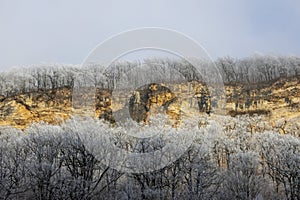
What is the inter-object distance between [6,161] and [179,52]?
1525 cm

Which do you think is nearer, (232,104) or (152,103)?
(152,103)

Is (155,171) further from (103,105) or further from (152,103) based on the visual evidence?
(152,103)

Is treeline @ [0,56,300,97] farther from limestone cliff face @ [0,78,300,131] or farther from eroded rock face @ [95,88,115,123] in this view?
eroded rock face @ [95,88,115,123]

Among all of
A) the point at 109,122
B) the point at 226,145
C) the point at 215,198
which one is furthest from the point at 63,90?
the point at 215,198

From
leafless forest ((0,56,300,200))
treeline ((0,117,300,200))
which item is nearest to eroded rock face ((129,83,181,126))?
leafless forest ((0,56,300,200))

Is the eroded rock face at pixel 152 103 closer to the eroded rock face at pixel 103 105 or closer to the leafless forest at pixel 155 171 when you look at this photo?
the leafless forest at pixel 155 171

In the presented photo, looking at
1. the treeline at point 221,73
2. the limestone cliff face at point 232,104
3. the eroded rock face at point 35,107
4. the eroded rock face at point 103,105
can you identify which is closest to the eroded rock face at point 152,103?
the limestone cliff face at point 232,104

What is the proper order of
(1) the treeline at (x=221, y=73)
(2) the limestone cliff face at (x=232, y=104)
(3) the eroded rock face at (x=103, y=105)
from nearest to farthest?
(3) the eroded rock face at (x=103, y=105) → (2) the limestone cliff face at (x=232, y=104) → (1) the treeline at (x=221, y=73)

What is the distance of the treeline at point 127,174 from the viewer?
26.2 m

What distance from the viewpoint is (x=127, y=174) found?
27.9m

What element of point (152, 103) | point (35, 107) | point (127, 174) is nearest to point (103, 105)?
point (152, 103)

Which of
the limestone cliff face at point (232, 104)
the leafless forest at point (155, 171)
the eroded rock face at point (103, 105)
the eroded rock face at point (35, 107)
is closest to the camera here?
the leafless forest at point (155, 171)

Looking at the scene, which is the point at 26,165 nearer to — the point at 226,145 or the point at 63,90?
the point at 226,145

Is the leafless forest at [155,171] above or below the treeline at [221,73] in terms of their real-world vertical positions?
below
